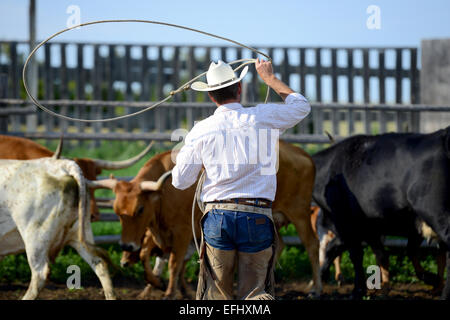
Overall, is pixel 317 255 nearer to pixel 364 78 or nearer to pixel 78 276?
pixel 78 276

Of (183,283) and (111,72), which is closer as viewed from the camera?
(183,283)

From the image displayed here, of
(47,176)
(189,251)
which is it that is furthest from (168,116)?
(47,176)

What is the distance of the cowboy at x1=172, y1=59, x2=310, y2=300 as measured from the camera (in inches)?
168

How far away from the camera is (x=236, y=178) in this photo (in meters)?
4.27

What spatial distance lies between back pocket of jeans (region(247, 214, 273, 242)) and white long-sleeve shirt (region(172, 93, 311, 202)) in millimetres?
134

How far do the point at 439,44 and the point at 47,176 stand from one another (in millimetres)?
7225

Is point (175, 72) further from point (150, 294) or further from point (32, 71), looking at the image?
point (150, 294)

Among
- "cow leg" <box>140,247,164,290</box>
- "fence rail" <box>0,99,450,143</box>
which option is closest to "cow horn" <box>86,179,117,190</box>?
"cow leg" <box>140,247,164,290</box>

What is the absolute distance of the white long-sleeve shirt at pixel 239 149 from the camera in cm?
425

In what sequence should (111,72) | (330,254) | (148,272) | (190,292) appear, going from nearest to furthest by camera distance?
(148,272)
(190,292)
(330,254)
(111,72)

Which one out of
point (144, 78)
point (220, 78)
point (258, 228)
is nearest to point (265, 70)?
point (220, 78)

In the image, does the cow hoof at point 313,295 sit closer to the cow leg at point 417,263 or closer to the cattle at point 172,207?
the cattle at point 172,207

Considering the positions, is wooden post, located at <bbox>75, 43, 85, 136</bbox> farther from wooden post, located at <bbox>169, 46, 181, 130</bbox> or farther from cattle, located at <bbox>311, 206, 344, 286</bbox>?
cattle, located at <bbox>311, 206, 344, 286</bbox>

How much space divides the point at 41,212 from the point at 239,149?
2801mm
